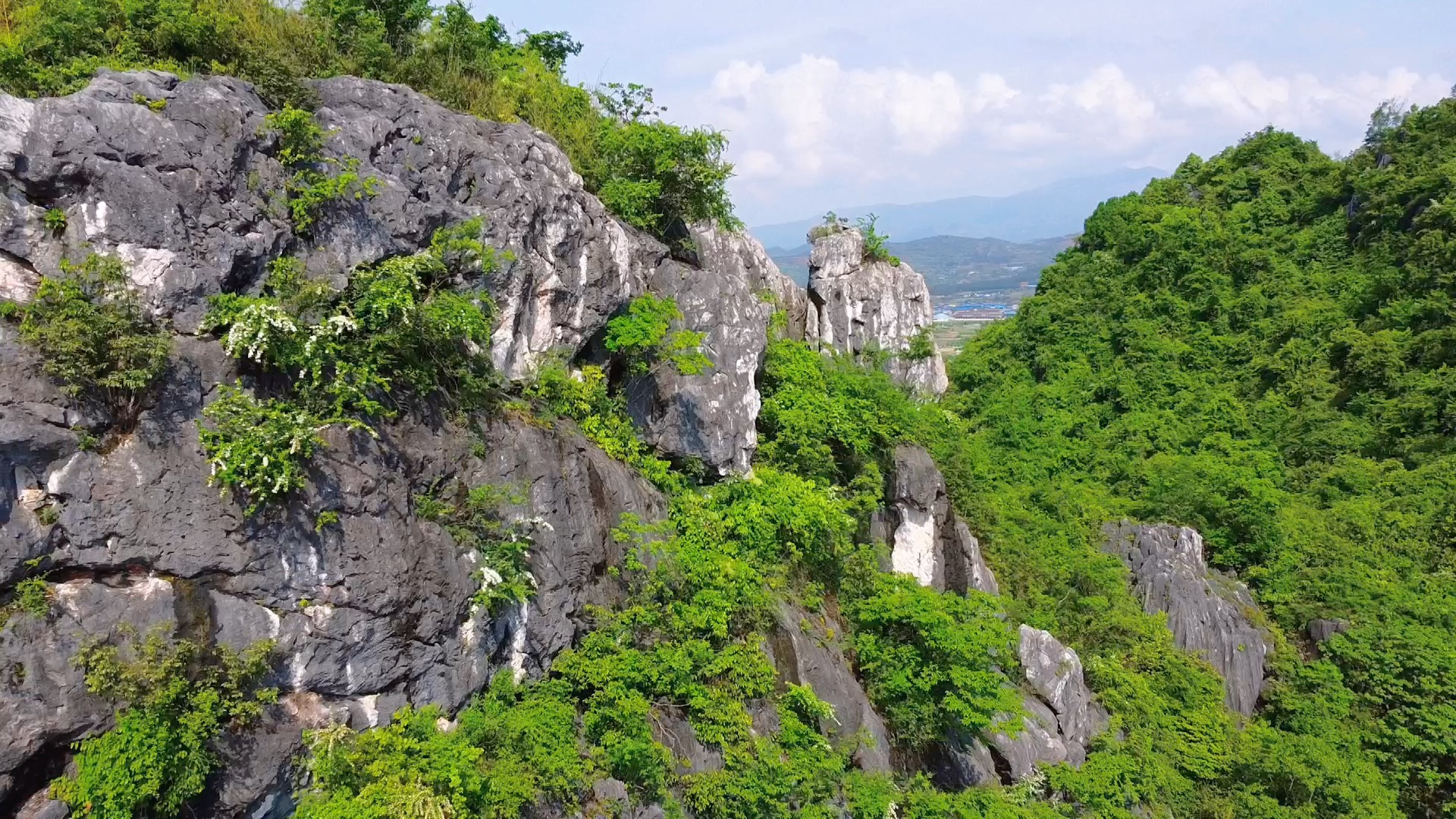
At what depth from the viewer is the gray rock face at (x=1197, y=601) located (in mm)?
20828

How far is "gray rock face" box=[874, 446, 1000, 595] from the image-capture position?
18.6 m

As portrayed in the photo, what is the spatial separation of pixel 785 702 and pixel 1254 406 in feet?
91.2

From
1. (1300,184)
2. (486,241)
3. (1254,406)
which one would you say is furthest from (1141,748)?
(1300,184)

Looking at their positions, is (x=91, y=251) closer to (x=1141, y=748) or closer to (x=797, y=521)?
(x=797, y=521)

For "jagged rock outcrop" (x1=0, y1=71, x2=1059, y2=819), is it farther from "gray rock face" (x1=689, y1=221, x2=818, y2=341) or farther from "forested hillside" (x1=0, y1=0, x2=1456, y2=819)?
"gray rock face" (x1=689, y1=221, x2=818, y2=341)

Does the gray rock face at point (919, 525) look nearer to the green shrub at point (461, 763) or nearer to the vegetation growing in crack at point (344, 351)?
the green shrub at point (461, 763)

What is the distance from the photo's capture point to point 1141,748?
17641 mm

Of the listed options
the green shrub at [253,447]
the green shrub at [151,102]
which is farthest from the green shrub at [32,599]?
the green shrub at [151,102]

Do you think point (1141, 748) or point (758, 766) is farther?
point (1141, 748)

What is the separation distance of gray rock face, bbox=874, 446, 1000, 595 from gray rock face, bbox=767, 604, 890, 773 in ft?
16.5

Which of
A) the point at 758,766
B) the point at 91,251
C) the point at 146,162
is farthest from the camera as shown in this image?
the point at 758,766

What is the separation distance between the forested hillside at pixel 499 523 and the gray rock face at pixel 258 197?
0.19 feet

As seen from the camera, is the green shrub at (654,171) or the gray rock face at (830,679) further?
the green shrub at (654,171)

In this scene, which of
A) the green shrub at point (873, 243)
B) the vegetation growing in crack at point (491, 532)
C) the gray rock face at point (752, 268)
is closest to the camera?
the vegetation growing in crack at point (491, 532)
